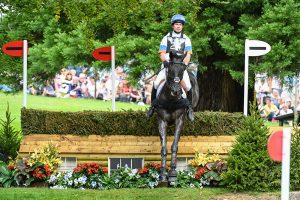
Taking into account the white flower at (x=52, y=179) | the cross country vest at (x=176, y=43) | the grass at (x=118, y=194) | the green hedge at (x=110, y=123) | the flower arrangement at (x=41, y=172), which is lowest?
the grass at (x=118, y=194)

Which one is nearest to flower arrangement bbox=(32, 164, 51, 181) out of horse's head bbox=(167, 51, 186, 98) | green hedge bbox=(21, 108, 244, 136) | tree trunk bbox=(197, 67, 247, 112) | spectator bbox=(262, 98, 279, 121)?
green hedge bbox=(21, 108, 244, 136)

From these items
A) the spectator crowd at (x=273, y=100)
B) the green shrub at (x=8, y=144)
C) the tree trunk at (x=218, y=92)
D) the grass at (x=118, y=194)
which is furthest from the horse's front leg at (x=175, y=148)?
the spectator crowd at (x=273, y=100)

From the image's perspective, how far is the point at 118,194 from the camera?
38.0ft

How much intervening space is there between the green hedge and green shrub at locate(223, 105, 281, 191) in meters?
1.48

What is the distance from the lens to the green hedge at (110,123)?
13.5 metres

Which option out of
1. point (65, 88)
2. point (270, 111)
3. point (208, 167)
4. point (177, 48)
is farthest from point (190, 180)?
point (65, 88)

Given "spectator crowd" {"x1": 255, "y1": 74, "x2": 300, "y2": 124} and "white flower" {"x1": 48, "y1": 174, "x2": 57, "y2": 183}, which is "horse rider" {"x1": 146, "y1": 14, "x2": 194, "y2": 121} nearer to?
"white flower" {"x1": 48, "y1": 174, "x2": 57, "y2": 183}

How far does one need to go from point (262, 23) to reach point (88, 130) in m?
5.14

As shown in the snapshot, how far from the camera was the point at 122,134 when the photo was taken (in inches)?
535

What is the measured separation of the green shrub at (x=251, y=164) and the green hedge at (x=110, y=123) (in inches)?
58.2

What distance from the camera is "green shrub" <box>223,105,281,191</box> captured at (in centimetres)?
1190

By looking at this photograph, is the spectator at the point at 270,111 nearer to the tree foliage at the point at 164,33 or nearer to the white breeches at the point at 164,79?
the tree foliage at the point at 164,33

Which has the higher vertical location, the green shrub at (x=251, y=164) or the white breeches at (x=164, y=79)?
the white breeches at (x=164, y=79)

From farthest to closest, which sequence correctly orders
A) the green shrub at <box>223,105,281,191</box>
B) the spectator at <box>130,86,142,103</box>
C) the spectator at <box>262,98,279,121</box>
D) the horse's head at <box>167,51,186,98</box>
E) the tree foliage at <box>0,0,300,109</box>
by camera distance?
the spectator at <box>130,86,142,103</box> → the spectator at <box>262,98,279,121</box> → the tree foliage at <box>0,0,300,109</box> → the green shrub at <box>223,105,281,191</box> → the horse's head at <box>167,51,186,98</box>
